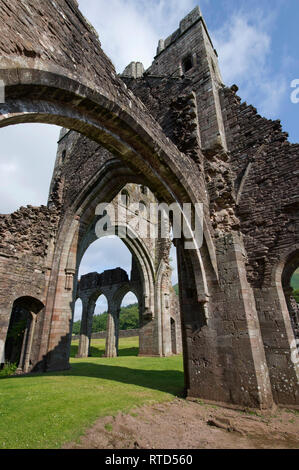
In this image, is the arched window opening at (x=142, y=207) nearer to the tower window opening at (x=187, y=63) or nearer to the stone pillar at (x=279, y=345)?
the tower window opening at (x=187, y=63)

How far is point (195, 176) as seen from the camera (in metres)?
6.31

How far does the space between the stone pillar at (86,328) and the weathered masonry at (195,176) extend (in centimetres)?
937

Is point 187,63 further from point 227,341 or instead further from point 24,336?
point 24,336

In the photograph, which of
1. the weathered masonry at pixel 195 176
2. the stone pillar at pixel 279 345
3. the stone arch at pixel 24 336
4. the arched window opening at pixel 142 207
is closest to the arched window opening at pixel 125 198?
the arched window opening at pixel 142 207

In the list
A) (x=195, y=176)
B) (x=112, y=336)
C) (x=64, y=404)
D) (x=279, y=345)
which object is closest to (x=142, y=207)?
(x=112, y=336)

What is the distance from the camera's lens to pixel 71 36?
3781 mm

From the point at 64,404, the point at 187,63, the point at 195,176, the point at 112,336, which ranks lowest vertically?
the point at 64,404

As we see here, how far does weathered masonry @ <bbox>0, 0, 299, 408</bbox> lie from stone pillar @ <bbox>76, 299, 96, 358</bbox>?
9.37 m

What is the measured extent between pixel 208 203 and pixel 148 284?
9.57 meters

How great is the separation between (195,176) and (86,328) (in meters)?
16.4

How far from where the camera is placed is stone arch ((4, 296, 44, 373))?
9.34 meters

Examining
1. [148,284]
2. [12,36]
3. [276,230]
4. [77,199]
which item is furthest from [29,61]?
[148,284]

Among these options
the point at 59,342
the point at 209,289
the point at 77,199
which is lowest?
the point at 59,342
